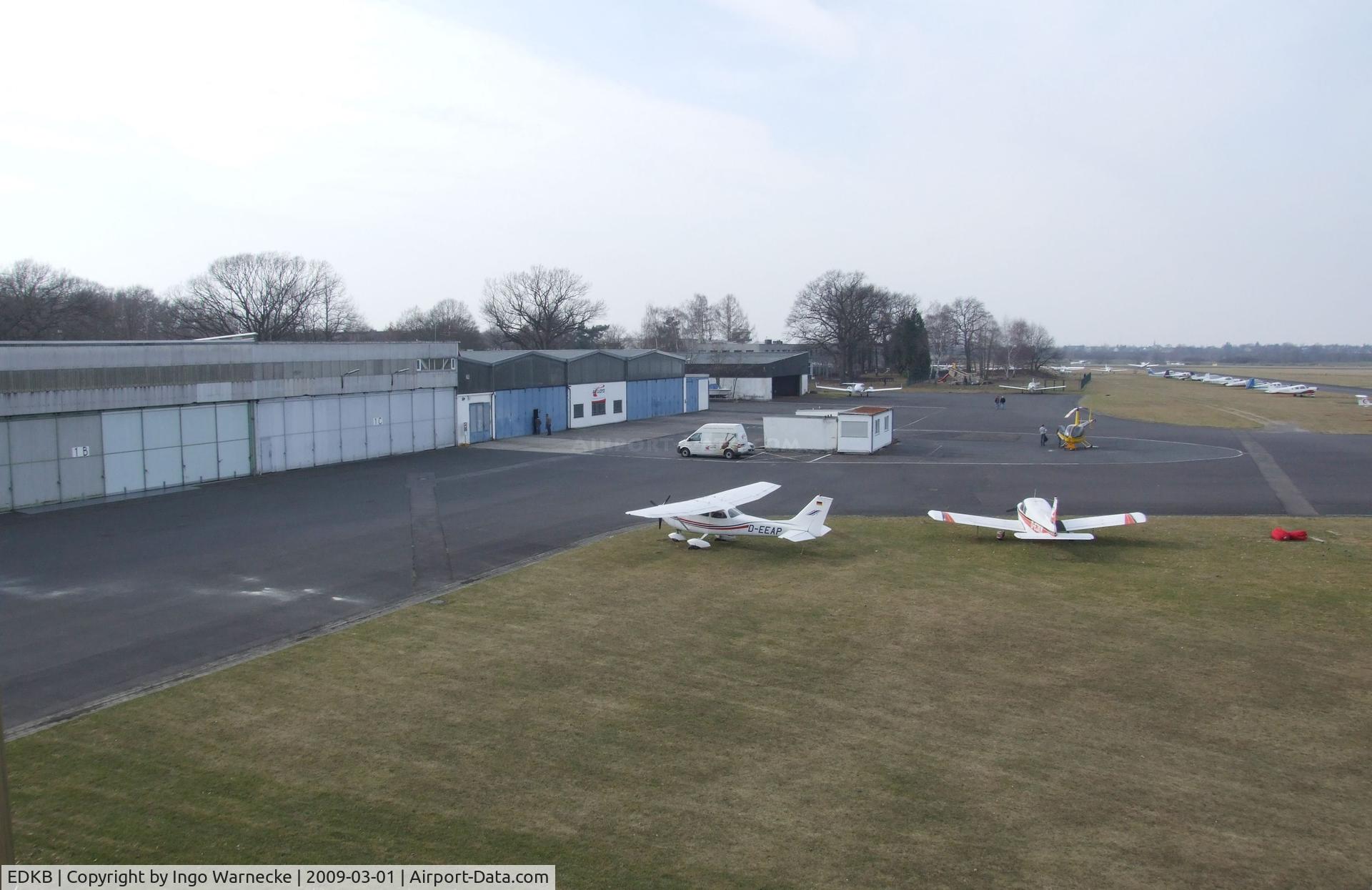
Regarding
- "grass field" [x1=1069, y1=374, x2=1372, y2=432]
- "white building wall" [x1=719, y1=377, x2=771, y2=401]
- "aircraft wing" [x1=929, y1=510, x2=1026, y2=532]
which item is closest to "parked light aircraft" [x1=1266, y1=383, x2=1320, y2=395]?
"grass field" [x1=1069, y1=374, x2=1372, y2=432]

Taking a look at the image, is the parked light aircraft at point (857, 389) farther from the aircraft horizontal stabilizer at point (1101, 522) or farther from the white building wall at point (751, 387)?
the aircraft horizontal stabilizer at point (1101, 522)

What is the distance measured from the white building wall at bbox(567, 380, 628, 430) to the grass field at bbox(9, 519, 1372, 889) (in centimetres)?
3963

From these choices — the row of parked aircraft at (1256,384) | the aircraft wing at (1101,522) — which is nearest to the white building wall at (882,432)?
the aircraft wing at (1101,522)

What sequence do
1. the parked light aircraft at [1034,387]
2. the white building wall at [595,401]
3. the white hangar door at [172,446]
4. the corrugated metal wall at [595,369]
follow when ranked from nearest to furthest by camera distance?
the white hangar door at [172,446]
the corrugated metal wall at [595,369]
the white building wall at [595,401]
the parked light aircraft at [1034,387]

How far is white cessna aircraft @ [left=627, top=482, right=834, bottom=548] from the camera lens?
2545 centimetres

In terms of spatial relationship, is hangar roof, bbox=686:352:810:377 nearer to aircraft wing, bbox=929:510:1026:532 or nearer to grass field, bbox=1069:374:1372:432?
grass field, bbox=1069:374:1372:432

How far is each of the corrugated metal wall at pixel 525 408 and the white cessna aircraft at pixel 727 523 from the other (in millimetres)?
29282

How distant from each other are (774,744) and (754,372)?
81.0 metres

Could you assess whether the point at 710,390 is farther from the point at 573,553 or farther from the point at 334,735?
the point at 334,735

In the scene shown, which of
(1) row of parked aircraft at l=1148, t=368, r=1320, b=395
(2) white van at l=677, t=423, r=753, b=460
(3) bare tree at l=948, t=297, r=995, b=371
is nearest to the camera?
(2) white van at l=677, t=423, r=753, b=460

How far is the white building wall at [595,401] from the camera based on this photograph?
60875 millimetres

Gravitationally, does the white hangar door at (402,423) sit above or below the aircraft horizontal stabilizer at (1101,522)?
above

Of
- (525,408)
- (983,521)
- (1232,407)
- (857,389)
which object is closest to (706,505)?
(983,521)

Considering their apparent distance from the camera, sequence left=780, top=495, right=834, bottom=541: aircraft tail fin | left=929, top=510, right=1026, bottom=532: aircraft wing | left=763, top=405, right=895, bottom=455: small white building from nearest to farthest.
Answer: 1. left=780, top=495, right=834, bottom=541: aircraft tail fin
2. left=929, top=510, right=1026, bottom=532: aircraft wing
3. left=763, top=405, right=895, bottom=455: small white building
